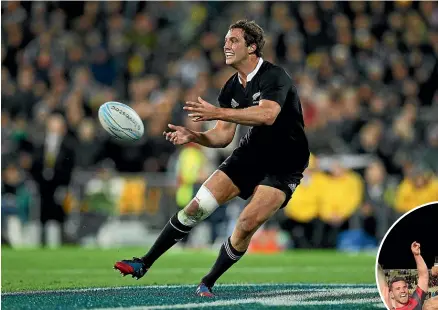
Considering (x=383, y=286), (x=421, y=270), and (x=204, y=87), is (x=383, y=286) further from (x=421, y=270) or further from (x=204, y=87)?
(x=204, y=87)

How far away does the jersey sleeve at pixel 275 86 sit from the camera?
25.7 feet

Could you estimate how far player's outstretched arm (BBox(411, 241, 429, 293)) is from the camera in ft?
20.4

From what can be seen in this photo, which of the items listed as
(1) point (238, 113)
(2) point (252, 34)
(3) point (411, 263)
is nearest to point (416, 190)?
(2) point (252, 34)

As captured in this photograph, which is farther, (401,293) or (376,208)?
(376,208)

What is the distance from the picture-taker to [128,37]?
67.3ft

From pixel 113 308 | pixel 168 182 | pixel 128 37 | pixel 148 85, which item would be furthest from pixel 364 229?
pixel 113 308

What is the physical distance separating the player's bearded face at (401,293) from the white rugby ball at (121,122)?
3005 mm

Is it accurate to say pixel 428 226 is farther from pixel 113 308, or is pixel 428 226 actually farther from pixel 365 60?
pixel 365 60

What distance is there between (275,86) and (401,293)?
2307mm

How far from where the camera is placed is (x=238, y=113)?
297 inches

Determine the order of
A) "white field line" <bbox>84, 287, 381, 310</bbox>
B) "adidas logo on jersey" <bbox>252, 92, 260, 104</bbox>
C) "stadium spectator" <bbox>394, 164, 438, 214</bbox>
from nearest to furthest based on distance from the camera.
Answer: "white field line" <bbox>84, 287, 381, 310</bbox> → "adidas logo on jersey" <bbox>252, 92, 260, 104</bbox> → "stadium spectator" <bbox>394, 164, 438, 214</bbox>

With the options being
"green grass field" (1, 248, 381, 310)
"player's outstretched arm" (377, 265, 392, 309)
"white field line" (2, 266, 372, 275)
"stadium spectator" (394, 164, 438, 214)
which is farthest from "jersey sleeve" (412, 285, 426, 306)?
"stadium spectator" (394, 164, 438, 214)

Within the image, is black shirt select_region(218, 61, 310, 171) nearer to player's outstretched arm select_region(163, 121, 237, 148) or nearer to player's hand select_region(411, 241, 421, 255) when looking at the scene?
player's outstretched arm select_region(163, 121, 237, 148)

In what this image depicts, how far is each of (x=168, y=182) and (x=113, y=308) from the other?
35.0ft
